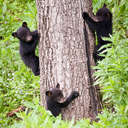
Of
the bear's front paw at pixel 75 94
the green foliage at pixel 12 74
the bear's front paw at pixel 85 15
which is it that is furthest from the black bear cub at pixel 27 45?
the bear's front paw at pixel 75 94

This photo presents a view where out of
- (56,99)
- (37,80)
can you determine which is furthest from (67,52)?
(37,80)

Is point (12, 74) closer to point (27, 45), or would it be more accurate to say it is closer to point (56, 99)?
point (27, 45)

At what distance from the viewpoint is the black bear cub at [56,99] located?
4484 mm

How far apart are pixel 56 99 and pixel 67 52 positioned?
1.03m

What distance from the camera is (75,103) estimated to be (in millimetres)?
4613

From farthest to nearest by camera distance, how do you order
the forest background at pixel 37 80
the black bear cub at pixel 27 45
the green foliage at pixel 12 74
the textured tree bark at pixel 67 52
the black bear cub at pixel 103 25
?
Result: the green foliage at pixel 12 74 → the black bear cub at pixel 103 25 → the black bear cub at pixel 27 45 → the textured tree bark at pixel 67 52 → the forest background at pixel 37 80

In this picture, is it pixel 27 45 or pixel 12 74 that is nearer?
pixel 27 45

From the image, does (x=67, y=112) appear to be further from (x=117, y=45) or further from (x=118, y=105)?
(x=117, y=45)

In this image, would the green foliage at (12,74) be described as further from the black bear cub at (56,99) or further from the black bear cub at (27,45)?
the black bear cub at (56,99)

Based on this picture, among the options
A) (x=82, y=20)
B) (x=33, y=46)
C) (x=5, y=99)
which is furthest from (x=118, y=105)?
(x=5, y=99)

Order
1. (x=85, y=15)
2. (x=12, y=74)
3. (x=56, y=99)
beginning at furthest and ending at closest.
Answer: (x=12, y=74) → (x=56, y=99) → (x=85, y=15)

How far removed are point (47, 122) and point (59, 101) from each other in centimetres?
159

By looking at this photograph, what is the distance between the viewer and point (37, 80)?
655 centimetres

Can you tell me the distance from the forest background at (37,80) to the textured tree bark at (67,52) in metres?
0.30
